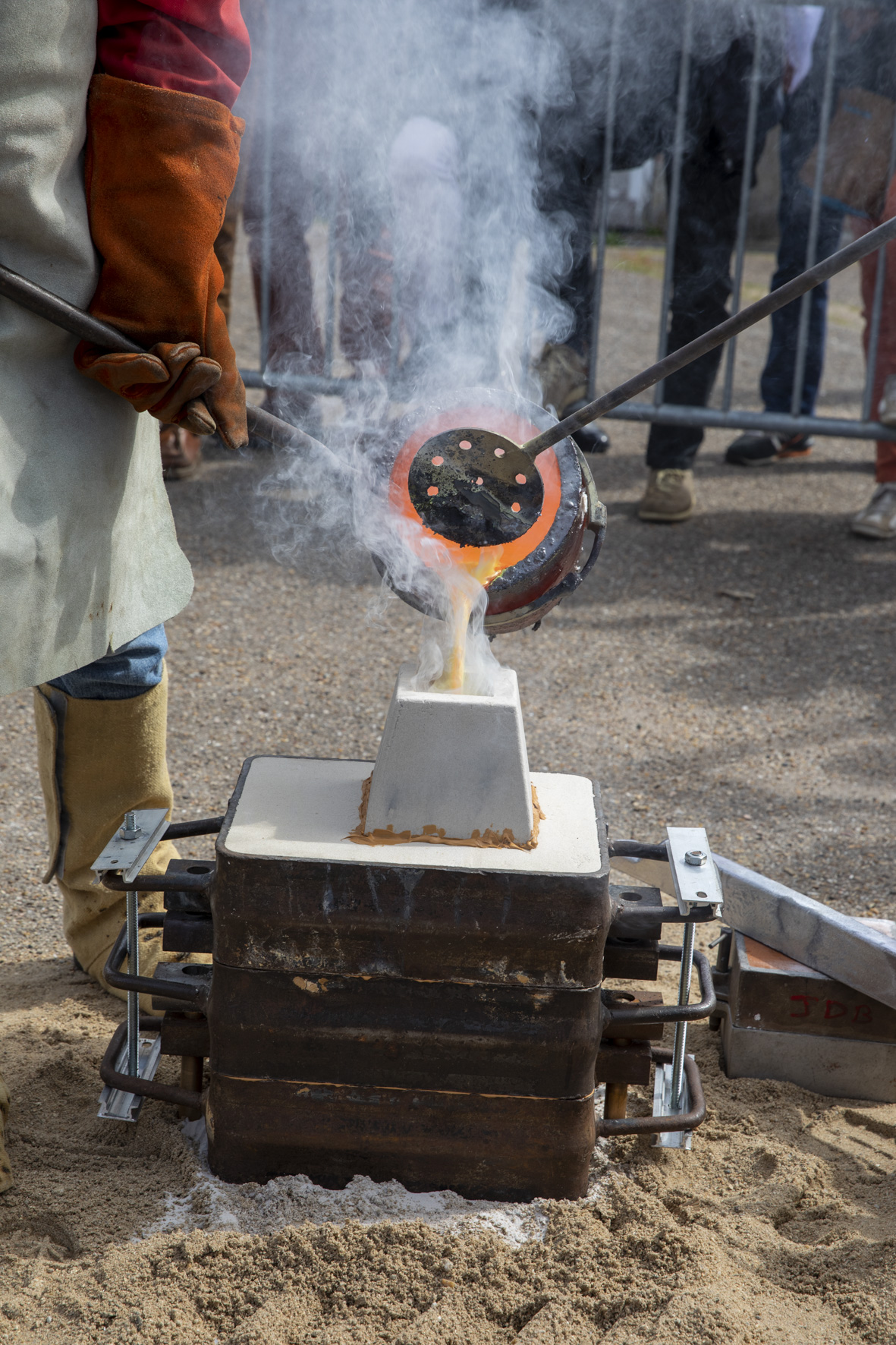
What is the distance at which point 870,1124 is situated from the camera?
2033 mm

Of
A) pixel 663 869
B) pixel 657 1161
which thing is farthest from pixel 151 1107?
pixel 663 869

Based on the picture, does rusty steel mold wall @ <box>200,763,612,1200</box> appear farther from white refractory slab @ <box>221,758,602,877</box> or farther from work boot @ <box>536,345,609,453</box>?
work boot @ <box>536,345,609,453</box>

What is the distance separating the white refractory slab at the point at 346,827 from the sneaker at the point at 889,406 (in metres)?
3.17

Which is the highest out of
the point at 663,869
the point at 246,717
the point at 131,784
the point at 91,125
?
the point at 91,125

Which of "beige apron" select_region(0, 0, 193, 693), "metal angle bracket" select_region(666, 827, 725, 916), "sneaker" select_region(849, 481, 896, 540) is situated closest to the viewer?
"beige apron" select_region(0, 0, 193, 693)

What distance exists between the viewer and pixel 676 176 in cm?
472

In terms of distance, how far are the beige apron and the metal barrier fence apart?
2869 millimetres

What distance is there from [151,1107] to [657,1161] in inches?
32.0

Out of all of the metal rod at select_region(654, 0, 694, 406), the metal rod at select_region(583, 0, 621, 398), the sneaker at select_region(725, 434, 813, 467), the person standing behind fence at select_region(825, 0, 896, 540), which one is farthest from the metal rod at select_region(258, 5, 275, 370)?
the sneaker at select_region(725, 434, 813, 467)

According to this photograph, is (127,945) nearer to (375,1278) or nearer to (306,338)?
(375,1278)

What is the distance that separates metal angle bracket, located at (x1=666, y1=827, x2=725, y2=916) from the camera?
178 centimetres

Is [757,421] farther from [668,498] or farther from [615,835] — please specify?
[615,835]

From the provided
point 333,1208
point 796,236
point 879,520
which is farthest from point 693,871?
point 796,236

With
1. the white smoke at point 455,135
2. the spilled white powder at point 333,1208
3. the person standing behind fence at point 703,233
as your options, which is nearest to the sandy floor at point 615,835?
the spilled white powder at point 333,1208
